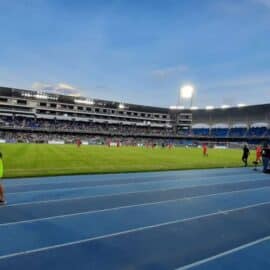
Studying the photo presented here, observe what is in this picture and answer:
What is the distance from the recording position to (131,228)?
684 cm

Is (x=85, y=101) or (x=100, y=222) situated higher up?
(x=85, y=101)

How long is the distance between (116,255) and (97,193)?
217 inches

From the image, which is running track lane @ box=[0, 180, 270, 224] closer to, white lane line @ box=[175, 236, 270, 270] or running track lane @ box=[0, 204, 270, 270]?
running track lane @ box=[0, 204, 270, 270]

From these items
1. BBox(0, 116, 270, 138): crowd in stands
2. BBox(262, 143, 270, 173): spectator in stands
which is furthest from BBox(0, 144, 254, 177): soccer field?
BBox(0, 116, 270, 138): crowd in stands

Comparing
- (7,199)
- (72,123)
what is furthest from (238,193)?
(72,123)

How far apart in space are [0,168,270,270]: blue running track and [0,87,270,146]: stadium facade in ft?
222

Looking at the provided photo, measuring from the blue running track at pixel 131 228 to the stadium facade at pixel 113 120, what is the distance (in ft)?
222

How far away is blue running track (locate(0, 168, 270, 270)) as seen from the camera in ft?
16.9

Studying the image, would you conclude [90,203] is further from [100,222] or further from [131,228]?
[131,228]

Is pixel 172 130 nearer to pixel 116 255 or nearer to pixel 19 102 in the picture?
pixel 19 102

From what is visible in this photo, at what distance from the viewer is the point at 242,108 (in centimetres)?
9225

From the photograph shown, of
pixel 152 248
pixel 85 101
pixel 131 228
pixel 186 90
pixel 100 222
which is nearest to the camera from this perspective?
pixel 152 248

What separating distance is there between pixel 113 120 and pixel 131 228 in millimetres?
98475

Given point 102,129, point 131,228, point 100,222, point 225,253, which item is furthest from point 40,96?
point 225,253
